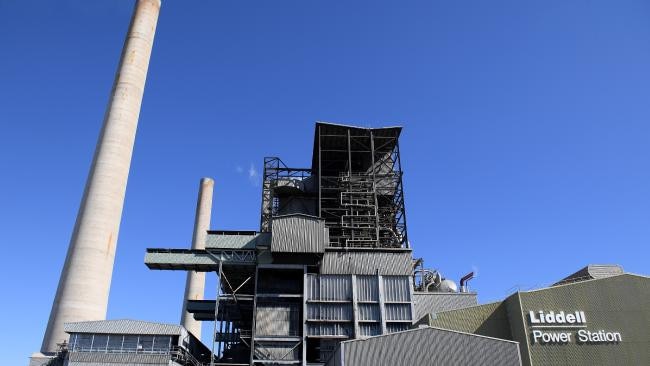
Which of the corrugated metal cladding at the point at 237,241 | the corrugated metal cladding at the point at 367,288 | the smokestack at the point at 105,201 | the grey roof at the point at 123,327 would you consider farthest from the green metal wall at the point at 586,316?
the smokestack at the point at 105,201

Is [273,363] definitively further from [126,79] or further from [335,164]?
[126,79]

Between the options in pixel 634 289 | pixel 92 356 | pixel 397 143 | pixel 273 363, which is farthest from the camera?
pixel 397 143

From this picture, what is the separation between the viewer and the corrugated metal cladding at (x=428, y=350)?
25.3 m

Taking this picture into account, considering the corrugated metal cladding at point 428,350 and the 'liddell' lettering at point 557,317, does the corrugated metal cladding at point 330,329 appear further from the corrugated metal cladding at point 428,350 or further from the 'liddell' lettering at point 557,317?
the 'liddell' lettering at point 557,317

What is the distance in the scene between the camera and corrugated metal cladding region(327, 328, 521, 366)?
25.3 metres

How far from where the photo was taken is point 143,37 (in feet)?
168

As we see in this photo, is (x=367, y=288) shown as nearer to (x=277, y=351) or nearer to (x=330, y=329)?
(x=330, y=329)

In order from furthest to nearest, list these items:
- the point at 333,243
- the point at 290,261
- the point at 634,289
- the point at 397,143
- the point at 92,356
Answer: the point at 397,143, the point at 333,243, the point at 290,261, the point at 92,356, the point at 634,289

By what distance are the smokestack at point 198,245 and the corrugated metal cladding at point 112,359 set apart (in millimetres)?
34568

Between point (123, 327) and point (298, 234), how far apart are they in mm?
15146

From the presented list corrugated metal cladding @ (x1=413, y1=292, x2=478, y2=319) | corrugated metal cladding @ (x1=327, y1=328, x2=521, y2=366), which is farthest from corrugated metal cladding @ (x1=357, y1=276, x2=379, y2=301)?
corrugated metal cladding @ (x1=327, y1=328, x2=521, y2=366)

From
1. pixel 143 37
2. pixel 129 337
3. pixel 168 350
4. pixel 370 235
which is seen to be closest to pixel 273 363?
pixel 168 350

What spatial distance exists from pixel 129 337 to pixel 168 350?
2976 millimetres

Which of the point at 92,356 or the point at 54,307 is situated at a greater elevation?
the point at 54,307
